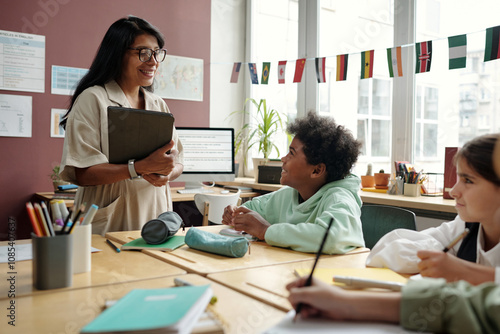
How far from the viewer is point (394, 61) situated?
322 cm

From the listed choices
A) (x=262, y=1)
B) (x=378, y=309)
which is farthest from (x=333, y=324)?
(x=262, y=1)

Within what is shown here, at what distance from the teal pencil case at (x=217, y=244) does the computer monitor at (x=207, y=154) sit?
2.20 meters

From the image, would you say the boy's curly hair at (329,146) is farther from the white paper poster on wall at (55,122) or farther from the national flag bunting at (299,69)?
the white paper poster on wall at (55,122)

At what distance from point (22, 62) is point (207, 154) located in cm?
159

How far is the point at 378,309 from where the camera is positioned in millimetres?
829

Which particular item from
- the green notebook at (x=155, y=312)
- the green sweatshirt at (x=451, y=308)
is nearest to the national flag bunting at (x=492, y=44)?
the green sweatshirt at (x=451, y=308)

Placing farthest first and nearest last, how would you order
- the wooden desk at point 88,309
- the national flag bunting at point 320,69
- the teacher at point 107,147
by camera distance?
the national flag bunting at point 320,69 → the teacher at point 107,147 → the wooden desk at point 88,309

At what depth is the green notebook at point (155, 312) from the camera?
2.47 ft

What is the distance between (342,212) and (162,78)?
3077 millimetres

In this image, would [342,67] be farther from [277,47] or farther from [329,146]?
[329,146]

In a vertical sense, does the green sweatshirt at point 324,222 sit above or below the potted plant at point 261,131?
below

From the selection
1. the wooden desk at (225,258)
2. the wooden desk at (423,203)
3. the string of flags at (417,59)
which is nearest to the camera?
the wooden desk at (225,258)

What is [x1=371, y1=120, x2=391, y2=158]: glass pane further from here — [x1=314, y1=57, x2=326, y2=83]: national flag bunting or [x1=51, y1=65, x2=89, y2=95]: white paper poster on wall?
[x1=51, y1=65, x2=89, y2=95]: white paper poster on wall

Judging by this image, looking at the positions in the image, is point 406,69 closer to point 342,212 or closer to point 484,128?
point 484,128
